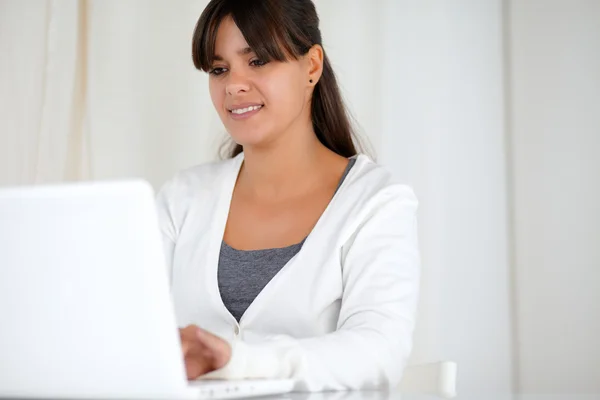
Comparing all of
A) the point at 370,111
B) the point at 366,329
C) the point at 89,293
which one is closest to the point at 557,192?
the point at 370,111

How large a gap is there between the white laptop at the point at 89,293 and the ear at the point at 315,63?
1065 millimetres

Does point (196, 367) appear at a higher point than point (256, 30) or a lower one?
lower

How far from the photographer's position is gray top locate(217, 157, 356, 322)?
1502 millimetres

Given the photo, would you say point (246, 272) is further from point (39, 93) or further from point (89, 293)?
point (39, 93)

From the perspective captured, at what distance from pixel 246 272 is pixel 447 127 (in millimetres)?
1014

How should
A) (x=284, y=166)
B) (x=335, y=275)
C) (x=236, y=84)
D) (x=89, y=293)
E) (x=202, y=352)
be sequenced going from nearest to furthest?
(x=89, y=293)
(x=202, y=352)
(x=335, y=275)
(x=236, y=84)
(x=284, y=166)

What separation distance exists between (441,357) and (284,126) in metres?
0.98

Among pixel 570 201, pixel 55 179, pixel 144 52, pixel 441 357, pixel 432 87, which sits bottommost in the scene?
pixel 441 357

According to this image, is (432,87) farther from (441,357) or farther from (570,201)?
(441,357)

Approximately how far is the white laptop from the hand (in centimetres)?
22

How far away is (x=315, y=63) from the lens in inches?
65.6

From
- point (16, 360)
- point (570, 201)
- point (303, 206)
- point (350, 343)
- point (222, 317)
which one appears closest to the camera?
point (16, 360)

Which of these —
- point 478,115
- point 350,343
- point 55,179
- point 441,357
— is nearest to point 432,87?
point 478,115

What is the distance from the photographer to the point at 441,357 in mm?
2270
